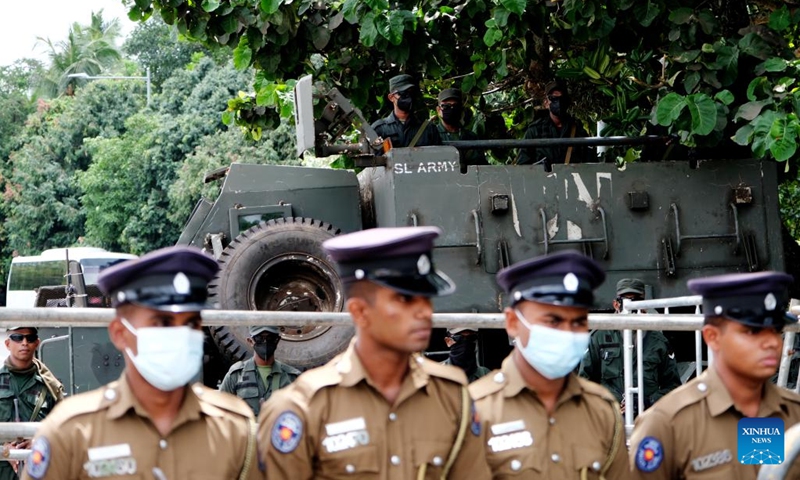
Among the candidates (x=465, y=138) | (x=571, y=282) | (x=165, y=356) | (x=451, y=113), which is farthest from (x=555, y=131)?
(x=165, y=356)

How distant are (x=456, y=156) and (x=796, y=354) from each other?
112 inches

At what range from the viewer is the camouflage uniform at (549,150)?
34.5 feet

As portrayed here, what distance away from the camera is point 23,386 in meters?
9.27

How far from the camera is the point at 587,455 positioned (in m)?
4.16

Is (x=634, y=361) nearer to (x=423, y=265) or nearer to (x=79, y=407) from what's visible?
(x=423, y=265)

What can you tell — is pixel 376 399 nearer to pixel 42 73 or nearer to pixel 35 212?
pixel 35 212

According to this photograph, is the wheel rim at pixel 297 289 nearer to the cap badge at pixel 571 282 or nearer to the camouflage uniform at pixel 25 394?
the camouflage uniform at pixel 25 394

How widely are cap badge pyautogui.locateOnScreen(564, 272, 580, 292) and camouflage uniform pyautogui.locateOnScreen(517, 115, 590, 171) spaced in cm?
591

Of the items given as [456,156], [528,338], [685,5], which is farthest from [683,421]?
[685,5]

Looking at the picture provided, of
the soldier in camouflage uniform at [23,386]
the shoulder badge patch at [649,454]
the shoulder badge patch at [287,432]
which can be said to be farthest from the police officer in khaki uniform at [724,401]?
the soldier in camouflage uniform at [23,386]

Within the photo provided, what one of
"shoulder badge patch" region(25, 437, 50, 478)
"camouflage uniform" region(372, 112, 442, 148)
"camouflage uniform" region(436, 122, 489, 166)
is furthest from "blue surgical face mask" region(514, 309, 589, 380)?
"camouflage uniform" region(436, 122, 489, 166)

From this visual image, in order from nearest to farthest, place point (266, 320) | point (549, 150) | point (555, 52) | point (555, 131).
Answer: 1. point (266, 320)
2. point (549, 150)
3. point (555, 131)
4. point (555, 52)

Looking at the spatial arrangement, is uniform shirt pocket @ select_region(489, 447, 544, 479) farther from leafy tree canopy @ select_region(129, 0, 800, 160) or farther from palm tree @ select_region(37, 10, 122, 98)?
palm tree @ select_region(37, 10, 122, 98)

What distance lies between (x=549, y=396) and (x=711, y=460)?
21.1 inches
